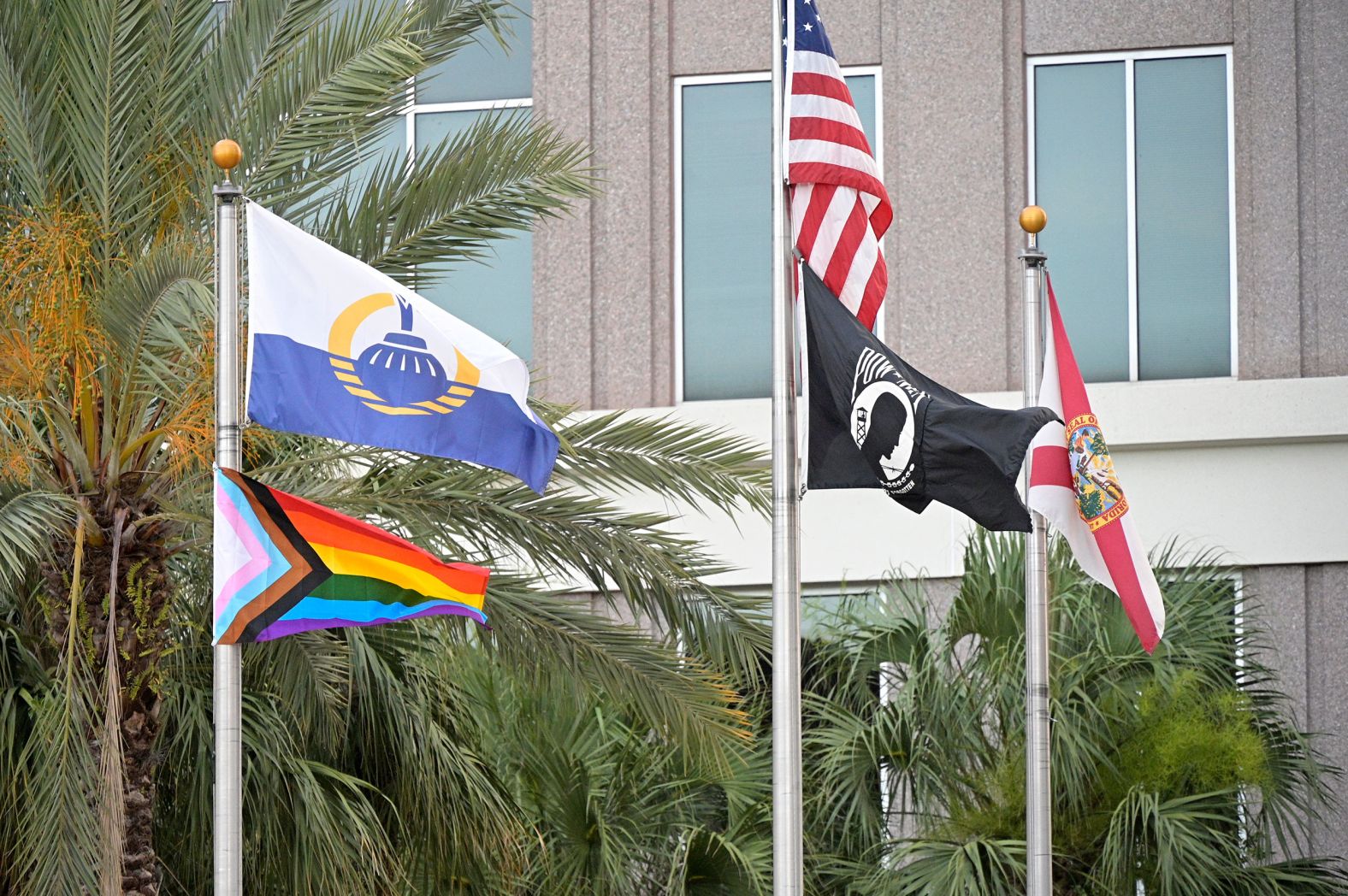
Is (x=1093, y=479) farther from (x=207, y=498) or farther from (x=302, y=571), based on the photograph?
(x=207, y=498)

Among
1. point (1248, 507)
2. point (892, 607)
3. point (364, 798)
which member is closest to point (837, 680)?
point (892, 607)

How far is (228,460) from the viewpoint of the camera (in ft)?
→ 26.5

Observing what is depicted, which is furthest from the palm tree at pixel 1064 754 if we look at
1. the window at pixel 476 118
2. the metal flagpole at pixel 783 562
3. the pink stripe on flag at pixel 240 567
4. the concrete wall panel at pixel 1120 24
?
the concrete wall panel at pixel 1120 24

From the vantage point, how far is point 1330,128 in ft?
56.2

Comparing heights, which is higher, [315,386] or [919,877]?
[315,386]

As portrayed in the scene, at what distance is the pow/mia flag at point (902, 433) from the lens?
8438 millimetres

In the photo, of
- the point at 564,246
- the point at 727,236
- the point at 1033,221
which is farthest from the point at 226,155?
the point at 727,236

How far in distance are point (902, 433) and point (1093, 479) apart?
1406 mm

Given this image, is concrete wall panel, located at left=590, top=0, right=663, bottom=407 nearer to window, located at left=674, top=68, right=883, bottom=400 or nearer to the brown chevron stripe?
window, located at left=674, top=68, right=883, bottom=400

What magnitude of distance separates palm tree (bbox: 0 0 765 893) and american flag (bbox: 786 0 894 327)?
2.16 metres

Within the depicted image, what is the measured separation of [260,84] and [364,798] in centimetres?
413

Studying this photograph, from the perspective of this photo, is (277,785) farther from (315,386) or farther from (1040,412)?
(1040,412)

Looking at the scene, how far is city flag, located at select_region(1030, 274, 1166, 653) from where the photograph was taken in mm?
9367

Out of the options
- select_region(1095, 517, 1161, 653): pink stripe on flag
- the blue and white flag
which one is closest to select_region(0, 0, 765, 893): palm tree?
the blue and white flag
